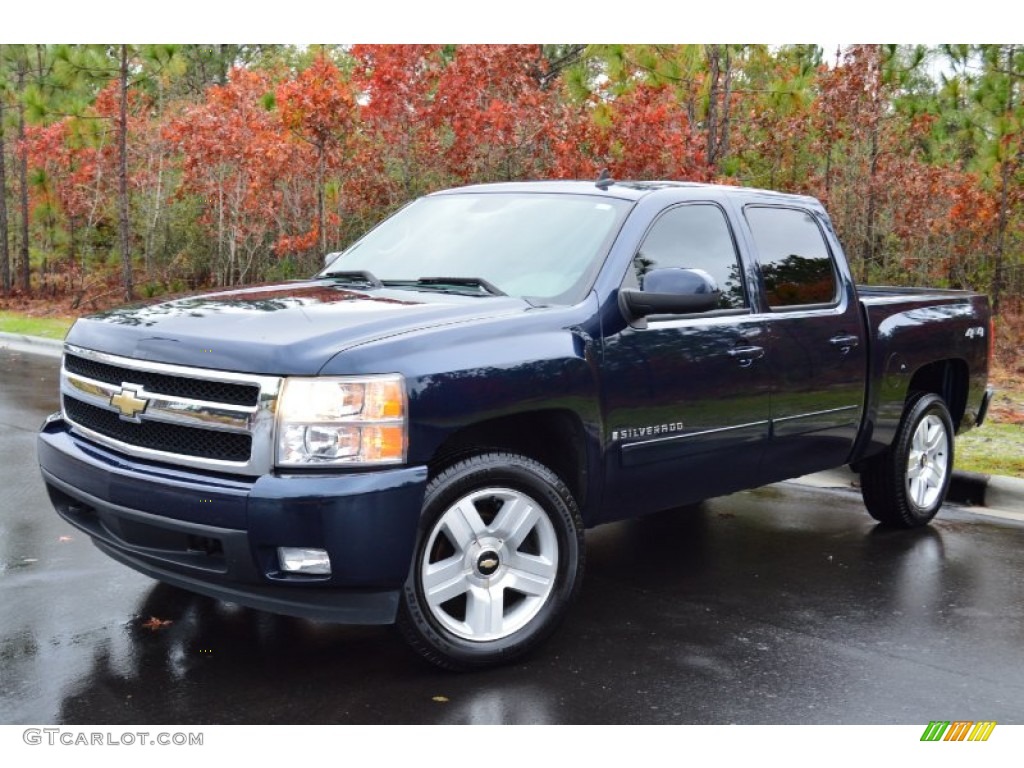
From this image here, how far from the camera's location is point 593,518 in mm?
4949

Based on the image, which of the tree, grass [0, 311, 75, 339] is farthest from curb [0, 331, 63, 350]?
the tree

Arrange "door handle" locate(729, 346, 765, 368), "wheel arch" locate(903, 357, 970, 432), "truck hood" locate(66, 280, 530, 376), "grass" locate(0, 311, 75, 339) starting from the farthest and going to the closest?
"grass" locate(0, 311, 75, 339), "wheel arch" locate(903, 357, 970, 432), "door handle" locate(729, 346, 765, 368), "truck hood" locate(66, 280, 530, 376)

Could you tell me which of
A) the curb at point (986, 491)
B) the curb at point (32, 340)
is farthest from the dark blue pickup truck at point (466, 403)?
the curb at point (32, 340)

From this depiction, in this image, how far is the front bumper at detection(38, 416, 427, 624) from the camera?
395 centimetres

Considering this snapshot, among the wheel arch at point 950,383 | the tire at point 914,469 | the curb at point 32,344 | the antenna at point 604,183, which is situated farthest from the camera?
the curb at point 32,344

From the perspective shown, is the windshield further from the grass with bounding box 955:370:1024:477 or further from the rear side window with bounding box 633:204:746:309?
the grass with bounding box 955:370:1024:477

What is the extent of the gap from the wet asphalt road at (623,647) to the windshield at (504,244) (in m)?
1.50

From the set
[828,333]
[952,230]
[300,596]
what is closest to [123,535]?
Answer: [300,596]

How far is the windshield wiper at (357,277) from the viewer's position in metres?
5.39

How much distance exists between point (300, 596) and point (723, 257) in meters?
2.71

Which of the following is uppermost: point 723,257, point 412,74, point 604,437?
point 412,74

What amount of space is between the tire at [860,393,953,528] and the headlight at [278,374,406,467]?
Answer: 3.76m

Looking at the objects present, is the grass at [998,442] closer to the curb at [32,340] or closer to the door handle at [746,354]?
the door handle at [746,354]

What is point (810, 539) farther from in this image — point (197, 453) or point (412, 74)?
point (412, 74)
